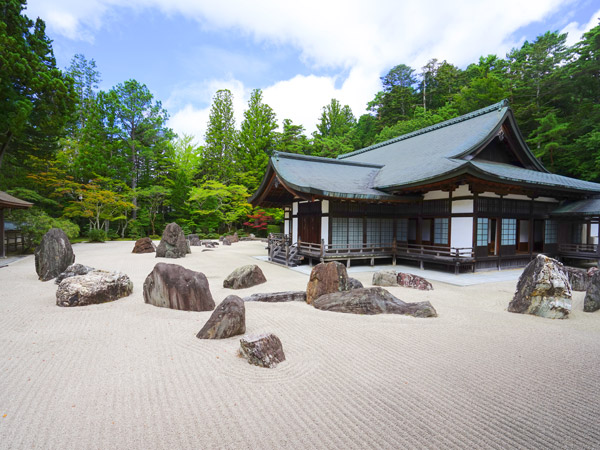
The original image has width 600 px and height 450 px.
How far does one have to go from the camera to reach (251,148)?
3334 centimetres

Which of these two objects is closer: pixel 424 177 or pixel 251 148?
pixel 424 177

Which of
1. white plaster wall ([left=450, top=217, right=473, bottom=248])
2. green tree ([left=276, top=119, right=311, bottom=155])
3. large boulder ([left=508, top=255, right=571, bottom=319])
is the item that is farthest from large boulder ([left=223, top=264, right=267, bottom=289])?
green tree ([left=276, top=119, right=311, bottom=155])

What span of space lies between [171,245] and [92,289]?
8.59 meters

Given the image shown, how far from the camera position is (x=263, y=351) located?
3.80 meters

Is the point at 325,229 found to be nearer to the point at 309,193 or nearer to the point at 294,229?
the point at 309,193

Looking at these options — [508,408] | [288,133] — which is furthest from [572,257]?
[288,133]

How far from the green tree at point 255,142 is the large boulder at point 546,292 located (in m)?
27.7

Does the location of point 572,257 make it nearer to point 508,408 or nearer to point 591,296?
point 591,296

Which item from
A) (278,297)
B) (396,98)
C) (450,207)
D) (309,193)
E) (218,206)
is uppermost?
(396,98)

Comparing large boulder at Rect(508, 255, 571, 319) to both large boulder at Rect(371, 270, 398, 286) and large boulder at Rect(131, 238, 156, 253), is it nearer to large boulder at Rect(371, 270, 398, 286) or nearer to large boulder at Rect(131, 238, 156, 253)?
large boulder at Rect(371, 270, 398, 286)

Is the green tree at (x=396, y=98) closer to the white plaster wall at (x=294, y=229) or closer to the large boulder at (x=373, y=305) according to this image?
the white plaster wall at (x=294, y=229)

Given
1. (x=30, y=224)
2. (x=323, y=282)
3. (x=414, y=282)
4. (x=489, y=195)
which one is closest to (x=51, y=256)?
(x=323, y=282)

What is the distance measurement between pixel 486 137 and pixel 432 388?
12.8m

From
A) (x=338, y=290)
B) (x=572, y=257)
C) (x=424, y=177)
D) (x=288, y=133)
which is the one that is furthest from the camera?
(x=288, y=133)
